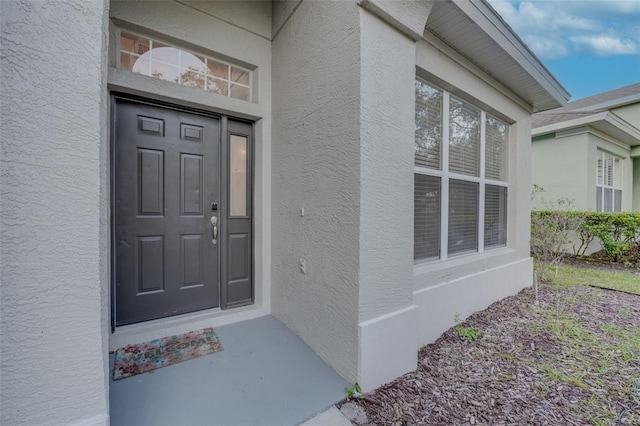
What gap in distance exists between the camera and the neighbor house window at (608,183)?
782cm

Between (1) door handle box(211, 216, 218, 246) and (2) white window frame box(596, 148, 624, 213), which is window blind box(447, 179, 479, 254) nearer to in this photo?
(1) door handle box(211, 216, 218, 246)

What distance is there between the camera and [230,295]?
296 centimetres

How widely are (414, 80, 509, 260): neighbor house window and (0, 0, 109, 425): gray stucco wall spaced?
8.84 feet

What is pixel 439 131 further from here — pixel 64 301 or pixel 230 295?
pixel 64 301

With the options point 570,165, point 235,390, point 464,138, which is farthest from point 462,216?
point 570,165

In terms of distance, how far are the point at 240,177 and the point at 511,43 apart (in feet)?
12.2

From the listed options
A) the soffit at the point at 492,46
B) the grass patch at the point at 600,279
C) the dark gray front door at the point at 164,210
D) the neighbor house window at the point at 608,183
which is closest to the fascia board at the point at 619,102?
the neighbor house window at the point at 608,183

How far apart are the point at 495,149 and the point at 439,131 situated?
167 centimetres

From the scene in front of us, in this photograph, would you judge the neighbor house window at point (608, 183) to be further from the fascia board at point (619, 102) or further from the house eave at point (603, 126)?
the fascia board at point (619, 102)

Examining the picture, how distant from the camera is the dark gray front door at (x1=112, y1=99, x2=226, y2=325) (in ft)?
8.05

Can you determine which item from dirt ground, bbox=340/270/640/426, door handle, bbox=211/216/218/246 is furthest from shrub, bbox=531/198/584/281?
door handle, bbox=211/216/218/246

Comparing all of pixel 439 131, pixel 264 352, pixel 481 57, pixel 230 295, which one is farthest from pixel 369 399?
pixel 481 57

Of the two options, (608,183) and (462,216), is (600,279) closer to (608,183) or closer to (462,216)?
(462,216)

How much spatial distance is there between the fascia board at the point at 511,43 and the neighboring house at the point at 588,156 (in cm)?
371
